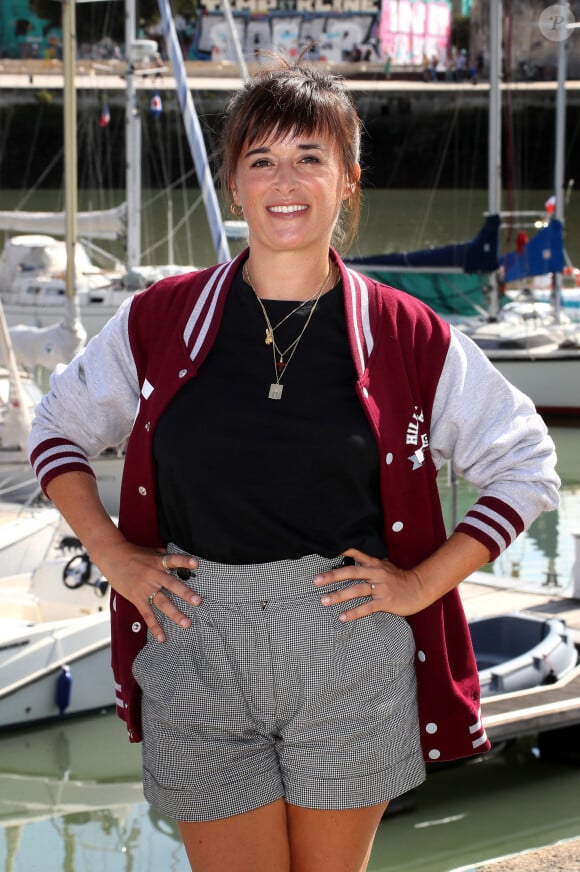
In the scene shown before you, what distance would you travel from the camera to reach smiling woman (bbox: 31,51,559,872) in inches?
81.4

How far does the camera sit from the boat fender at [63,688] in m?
7.57

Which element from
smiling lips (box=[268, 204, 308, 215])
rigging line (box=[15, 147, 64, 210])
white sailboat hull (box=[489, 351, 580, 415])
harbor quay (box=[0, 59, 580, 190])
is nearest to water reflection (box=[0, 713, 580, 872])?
smiling lips (box=[268, 204, 308, 215])

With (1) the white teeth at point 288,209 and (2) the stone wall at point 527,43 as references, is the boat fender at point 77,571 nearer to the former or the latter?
(1) the white teeth at point 288,209

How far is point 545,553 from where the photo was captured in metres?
11.1

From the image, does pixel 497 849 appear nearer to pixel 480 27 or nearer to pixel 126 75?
pixel 126 75

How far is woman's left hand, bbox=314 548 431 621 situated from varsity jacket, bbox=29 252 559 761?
49 mm

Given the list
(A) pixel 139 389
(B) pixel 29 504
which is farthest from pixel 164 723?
(B) pixel 29 504

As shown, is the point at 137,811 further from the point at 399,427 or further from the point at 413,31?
the point at 413,31

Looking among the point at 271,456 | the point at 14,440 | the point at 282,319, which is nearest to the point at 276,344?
the point at 282,319

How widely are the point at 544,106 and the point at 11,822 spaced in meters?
37.8

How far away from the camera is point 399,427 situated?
211 centimetres

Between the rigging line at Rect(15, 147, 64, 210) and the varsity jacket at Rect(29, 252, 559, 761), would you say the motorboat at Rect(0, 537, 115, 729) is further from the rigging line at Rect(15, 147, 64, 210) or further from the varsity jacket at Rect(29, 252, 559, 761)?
the rigging line at Rect(15, 147, 64, 210)

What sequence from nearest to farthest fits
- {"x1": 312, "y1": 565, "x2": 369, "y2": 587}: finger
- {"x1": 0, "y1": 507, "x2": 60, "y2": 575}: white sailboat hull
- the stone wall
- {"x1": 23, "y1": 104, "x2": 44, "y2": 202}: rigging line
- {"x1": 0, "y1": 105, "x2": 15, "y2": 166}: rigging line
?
{"x1": 312, "y1": 565, "x2": 369, "y2": 587}: finger, {"x1": 0, "y1": 507, "x2": 60, "y2": 575}: white sailboat hull, {"x1": 23, "y1": 104, "x2": 44, "y2": 202}: rigging line, {"x1": 0, "y1": 105, "x2": 15, "y2": 166}: rigging line, the stone wall

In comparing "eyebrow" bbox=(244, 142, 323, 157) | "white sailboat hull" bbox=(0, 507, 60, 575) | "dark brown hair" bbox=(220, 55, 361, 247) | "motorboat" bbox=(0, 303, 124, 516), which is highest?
"dark brown hair" bbox=(220, 55, 361, 247)
